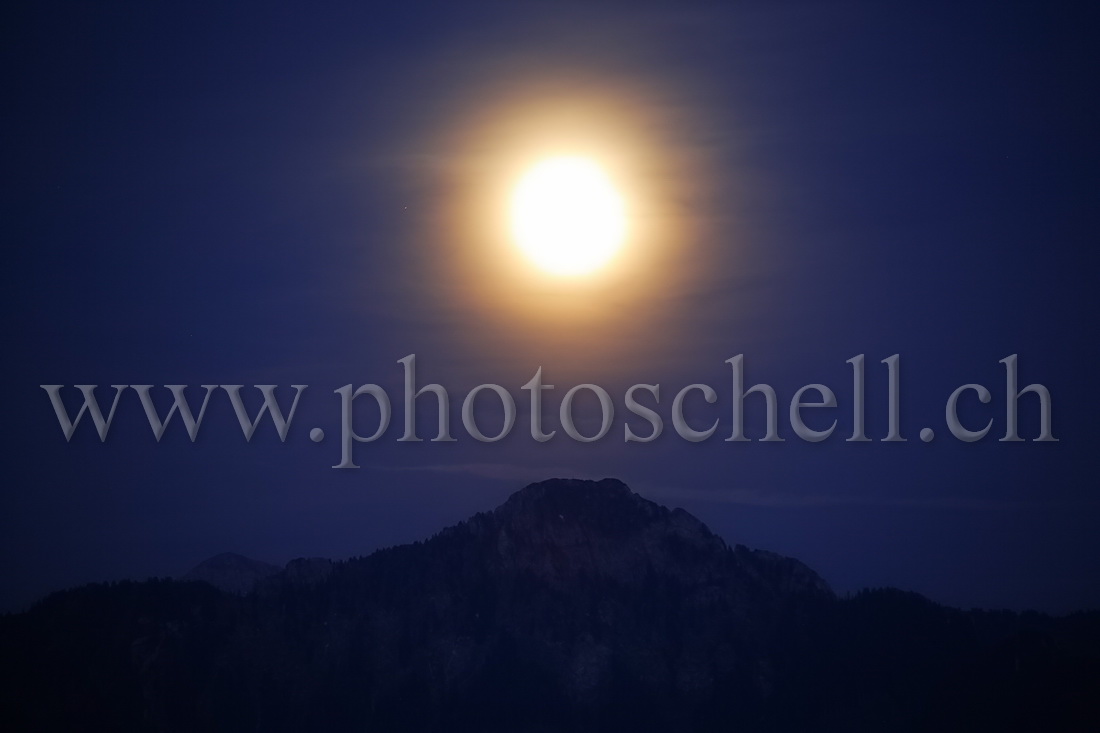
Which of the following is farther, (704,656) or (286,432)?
(704,656)

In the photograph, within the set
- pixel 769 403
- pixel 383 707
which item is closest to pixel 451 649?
pixel 383 707

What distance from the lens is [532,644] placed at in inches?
796

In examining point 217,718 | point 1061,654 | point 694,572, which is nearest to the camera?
point 1061,654

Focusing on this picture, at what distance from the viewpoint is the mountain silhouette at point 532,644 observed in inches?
739

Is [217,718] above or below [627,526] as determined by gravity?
below

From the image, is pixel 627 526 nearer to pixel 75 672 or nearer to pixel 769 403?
pixel 769 403

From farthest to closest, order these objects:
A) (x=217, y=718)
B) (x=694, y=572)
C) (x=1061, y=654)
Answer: (x=694, y=572) → (x=217, y=718) → (x=1061, y=654)

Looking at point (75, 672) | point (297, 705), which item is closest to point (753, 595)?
point (297, 705)

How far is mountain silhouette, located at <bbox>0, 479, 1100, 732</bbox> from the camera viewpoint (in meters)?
18.8

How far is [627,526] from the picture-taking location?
20.2 meters

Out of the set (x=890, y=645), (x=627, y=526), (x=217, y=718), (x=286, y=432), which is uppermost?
(x=286, y=432)

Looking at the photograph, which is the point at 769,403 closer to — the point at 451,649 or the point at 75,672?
the point at 451,649

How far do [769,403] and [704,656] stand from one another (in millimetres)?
5196

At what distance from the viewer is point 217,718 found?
1928 cm
